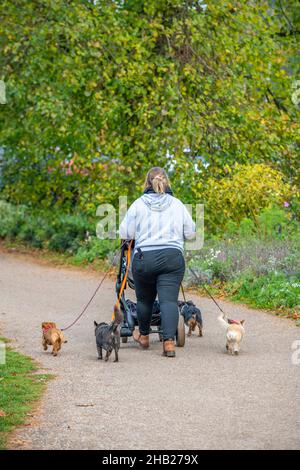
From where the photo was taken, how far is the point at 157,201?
31.3ft

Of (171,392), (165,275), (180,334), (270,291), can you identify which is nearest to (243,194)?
(270,291)

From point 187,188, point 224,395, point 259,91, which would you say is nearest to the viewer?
point 224,395

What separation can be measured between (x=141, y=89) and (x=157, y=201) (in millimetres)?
7853

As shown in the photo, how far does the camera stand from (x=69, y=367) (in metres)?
8.95

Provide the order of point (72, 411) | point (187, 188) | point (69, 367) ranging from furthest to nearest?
point (187, 188) < point (69, 367) < point (72, 411)

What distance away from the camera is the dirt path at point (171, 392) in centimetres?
628

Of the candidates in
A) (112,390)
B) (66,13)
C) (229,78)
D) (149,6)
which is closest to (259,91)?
(229,78)

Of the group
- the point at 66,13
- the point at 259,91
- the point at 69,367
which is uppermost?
the point at 66,13

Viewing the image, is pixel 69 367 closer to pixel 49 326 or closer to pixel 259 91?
pixel 49 326

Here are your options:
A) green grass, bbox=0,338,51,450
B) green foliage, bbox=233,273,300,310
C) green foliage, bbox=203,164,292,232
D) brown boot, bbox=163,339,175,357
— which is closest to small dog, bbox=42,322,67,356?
green grass, bbox=0,338,51,450

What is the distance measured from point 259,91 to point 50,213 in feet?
15.8

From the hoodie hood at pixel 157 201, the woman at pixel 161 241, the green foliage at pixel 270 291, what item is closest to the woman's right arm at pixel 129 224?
the woman at pixel 161 241

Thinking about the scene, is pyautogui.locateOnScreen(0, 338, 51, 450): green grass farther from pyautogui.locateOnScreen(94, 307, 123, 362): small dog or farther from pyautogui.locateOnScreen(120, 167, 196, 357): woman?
pyautogui.locateOnScreen(120, 167, 196, 357): woman

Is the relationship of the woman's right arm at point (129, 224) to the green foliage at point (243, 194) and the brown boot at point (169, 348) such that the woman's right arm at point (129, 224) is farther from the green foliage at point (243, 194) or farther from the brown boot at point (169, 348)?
the green foliage at point (243, 194)
